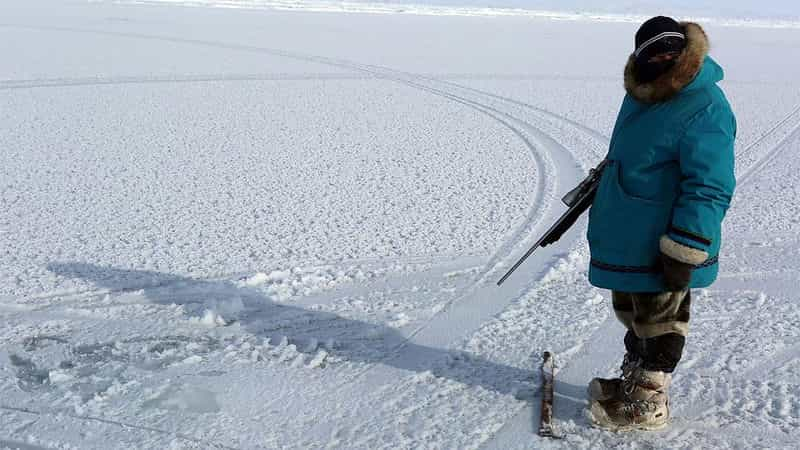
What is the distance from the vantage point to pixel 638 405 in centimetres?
261

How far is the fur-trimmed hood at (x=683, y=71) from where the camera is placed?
86.9 inches

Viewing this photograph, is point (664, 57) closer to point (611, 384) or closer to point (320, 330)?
point (611, 384)

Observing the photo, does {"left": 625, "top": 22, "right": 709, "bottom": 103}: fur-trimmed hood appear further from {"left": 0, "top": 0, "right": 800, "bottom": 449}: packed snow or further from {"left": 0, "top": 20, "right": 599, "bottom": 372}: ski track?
{"left": 0, "top": 20, "right": 599, "bottom": 372}: ski track

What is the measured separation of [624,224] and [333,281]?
76.6 inches

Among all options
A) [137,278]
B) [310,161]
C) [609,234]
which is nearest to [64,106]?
[310,161]

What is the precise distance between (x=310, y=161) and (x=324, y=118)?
2.03 m

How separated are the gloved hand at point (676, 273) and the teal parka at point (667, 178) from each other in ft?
0.10

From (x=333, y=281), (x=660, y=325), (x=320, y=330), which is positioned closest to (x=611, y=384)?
(x=660, y=325)

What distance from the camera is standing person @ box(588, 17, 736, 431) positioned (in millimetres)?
2205

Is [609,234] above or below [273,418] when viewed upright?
above

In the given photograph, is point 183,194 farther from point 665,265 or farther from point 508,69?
point 508,69

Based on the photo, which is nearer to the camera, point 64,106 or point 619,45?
point 64,106

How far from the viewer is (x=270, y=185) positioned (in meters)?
5.80

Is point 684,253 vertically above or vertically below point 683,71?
below
